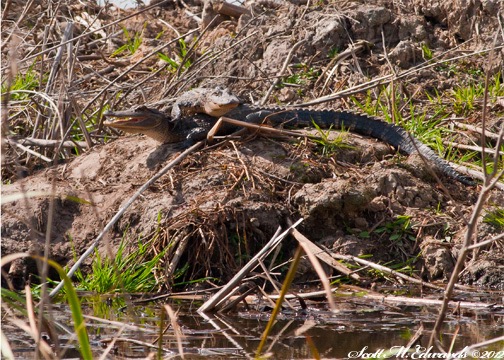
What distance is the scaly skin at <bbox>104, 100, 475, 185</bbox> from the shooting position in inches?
247

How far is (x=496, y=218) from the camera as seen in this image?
560 centimetres

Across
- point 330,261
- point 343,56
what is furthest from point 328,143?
point 343,56

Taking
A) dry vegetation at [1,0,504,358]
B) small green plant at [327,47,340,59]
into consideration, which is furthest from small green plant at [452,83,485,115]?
small green plant at [327,47,340,59]

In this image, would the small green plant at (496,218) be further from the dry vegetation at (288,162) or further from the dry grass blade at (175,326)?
the dry grass blade at (175,326)

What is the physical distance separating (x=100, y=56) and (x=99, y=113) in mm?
2025

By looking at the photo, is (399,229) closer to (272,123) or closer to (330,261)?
(330,261)

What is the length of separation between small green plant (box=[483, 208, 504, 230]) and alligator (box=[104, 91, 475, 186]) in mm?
490

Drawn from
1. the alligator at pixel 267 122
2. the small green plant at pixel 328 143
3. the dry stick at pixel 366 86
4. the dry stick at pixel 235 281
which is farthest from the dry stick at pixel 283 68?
the dry stick at pixel 235 281

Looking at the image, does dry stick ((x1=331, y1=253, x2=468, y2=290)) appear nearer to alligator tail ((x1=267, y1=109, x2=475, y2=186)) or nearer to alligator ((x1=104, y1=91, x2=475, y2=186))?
alligator ((x1=104, y1=91, x2=475, y2=186))

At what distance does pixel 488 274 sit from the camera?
17.4 feet

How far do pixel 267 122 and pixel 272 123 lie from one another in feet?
→ 0.24

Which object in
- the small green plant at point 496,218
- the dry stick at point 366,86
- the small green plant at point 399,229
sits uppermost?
the dry stick at point 366,86

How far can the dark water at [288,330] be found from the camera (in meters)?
3.76

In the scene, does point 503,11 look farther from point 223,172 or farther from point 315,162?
point 223,172
